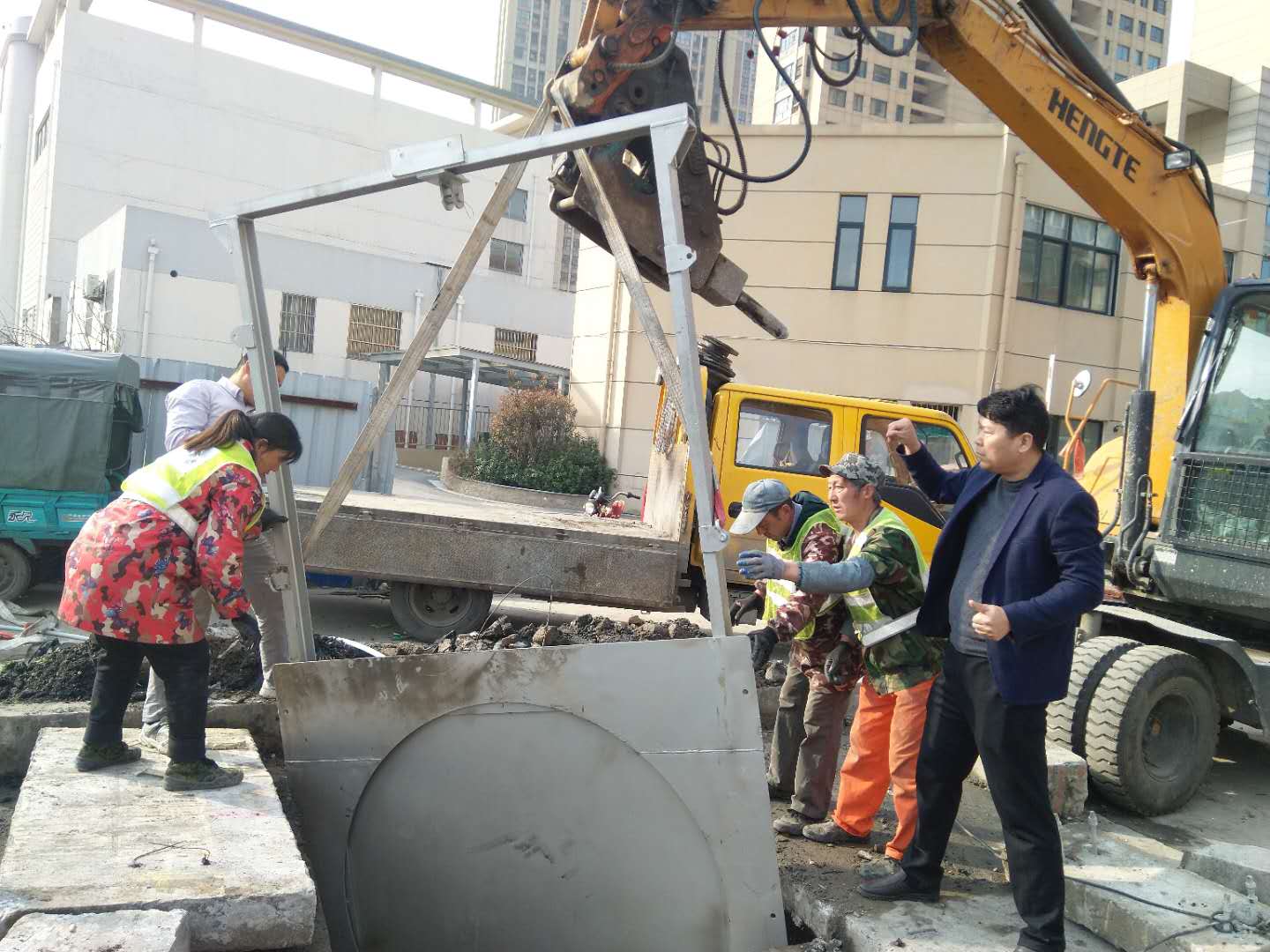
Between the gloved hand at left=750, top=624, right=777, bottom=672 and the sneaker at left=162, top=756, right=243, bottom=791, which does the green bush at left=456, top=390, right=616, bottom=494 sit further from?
the sneaker at left=162, top=756, right=243, bottom=791

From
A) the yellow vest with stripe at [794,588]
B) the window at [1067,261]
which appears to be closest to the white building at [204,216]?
the window at [1067,261]

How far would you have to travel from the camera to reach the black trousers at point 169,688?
11.5 feet

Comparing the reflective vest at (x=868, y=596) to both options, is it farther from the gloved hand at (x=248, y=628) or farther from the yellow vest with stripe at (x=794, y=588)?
the gloved hand at (x=248, y=628)

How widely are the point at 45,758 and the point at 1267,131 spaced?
2865cm

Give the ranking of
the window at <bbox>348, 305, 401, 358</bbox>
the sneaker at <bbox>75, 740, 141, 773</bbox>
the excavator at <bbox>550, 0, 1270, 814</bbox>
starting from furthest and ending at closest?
the window at <bbox>348, 305, 401, 358</bbox> → the excavator at <bbox>550, 0, 1270, 814</bbox> → the sneaker at <bbox>75, 740, 141, 773</bbox>

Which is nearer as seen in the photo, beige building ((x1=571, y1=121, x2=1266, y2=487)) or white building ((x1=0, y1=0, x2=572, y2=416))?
beige building ((x1=571, y1=121, x2=1266, y2=487))

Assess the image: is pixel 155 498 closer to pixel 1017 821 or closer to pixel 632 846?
pixel 632 846

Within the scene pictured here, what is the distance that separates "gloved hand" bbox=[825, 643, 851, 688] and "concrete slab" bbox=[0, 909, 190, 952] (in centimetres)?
250

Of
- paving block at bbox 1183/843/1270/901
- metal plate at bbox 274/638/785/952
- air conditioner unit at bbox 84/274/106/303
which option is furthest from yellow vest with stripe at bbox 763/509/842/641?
air conditioner unit at bbox 84/274/106/303

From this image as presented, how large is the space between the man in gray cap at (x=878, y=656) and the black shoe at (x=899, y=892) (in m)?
0.29

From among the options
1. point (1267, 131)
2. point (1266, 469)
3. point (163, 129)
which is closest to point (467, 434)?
point (163, 129)

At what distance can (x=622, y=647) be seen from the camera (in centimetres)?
330

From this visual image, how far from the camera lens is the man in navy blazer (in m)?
3.01

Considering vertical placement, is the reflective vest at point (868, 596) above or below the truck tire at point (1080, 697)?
above
